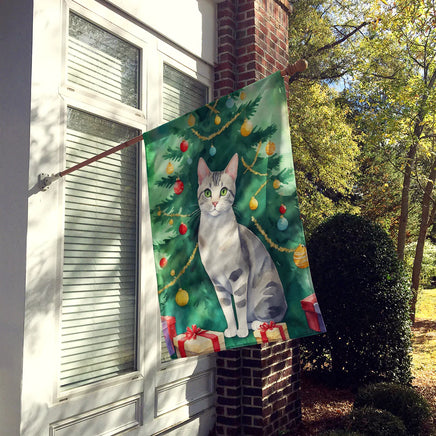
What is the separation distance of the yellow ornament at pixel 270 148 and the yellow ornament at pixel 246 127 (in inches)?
5.8

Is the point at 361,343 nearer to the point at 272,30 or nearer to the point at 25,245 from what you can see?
the point at 272,30

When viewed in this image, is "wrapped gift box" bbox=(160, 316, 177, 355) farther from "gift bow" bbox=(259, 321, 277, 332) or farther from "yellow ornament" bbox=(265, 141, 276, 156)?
"yellow ornament" bbox=(265, 141, 276, 156)

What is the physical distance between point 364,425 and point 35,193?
3.55 meters

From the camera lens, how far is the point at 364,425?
4.56 metres

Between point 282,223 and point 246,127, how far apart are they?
2.10 feet

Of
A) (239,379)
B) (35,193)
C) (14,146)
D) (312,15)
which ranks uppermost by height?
(312,15)

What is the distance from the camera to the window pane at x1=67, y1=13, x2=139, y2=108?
3.70 m

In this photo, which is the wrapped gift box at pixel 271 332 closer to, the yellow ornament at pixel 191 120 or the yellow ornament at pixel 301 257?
the yellow ornament at pixel 301 257

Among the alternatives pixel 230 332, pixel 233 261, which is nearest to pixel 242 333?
pixel 230 332

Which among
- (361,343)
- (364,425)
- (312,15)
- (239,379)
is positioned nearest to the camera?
(364,425)

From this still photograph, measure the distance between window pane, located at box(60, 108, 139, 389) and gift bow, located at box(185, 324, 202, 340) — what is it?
3.21ft

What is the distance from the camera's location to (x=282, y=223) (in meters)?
2.89

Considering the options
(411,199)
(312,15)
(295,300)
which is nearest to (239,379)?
(295,300)

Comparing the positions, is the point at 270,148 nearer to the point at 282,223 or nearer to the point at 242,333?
the point at 282,223
